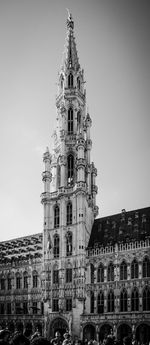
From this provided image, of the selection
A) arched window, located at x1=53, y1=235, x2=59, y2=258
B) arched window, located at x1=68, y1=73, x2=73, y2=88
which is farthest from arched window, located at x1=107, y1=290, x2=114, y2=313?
arched window, located at x1=68, y1=73, x2=73, y2=88

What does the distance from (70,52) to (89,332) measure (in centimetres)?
4777

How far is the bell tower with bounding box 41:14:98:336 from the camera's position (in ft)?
202

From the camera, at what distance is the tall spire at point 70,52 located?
77.6 metres

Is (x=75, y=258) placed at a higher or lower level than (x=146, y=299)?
higher

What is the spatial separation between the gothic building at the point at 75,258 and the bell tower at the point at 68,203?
14 centimetres

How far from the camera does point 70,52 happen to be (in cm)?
7919

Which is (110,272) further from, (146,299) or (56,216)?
(56,216)

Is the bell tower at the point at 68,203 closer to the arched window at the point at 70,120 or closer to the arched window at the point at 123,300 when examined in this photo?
the arched window at the point at 70,120

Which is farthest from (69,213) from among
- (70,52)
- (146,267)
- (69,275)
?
(70,52)

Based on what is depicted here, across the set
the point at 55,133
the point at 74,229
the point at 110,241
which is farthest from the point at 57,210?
the point at 55,133

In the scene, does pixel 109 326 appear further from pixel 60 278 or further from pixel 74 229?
pixel 74 229

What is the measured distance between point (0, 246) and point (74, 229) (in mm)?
20861

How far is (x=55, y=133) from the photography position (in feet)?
248

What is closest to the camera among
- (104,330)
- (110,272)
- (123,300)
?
(104,330)
